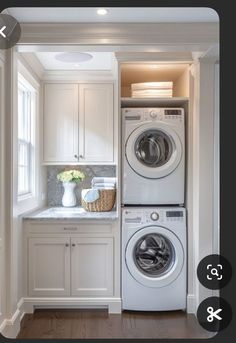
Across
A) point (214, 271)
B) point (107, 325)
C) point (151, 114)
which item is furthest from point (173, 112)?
point (214, 271)

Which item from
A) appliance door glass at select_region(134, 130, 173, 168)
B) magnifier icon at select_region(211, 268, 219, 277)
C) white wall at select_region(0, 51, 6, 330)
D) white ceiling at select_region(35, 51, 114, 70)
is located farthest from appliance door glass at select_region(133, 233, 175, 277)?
magnifier icon at select_region(211, 268, 219, 277)

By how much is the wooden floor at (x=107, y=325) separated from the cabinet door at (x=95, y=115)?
1.36 m

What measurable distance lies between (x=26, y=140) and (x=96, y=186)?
0.74 metres

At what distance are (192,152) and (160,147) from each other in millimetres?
258

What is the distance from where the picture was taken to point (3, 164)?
2178mm

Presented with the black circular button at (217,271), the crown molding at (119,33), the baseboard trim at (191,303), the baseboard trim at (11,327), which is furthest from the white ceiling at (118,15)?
the baseboard trim at (191,303)

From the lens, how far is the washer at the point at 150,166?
9.00 feet

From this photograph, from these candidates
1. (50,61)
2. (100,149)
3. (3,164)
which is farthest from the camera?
(100,149)

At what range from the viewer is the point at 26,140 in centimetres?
310

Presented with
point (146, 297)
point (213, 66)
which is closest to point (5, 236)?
point (146, 297)

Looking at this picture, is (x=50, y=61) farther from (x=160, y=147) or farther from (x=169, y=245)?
(x=169, y=245)

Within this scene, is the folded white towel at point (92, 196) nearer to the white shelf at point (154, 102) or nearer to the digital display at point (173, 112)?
the white shelf at point (154, 102)

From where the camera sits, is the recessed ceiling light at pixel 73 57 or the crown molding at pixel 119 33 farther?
the recessed ceiling light at pixel 73 57

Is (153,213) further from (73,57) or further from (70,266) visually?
(73,57)
